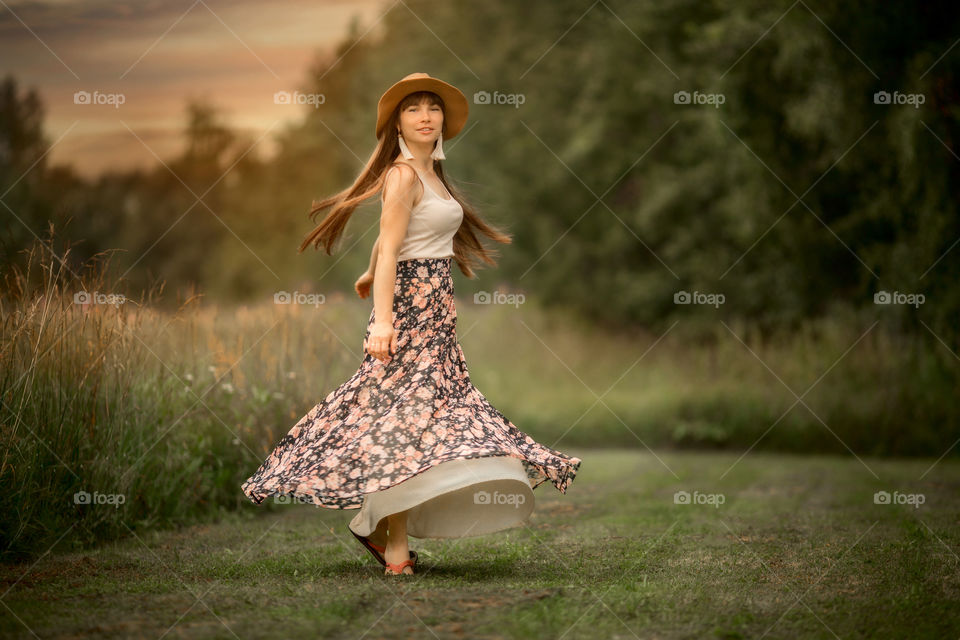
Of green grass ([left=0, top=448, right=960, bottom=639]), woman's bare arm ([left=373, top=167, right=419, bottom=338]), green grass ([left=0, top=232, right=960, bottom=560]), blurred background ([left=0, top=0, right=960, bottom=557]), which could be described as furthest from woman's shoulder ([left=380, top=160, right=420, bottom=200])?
green grass ([left=0, top=232, right=960, bottom=560])

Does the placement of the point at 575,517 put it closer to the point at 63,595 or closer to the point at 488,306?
the point at 63,595

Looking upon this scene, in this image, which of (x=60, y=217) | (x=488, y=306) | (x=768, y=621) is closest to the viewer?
(x=768, y=621)

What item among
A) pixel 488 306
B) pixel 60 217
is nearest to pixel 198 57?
pixel 488 306

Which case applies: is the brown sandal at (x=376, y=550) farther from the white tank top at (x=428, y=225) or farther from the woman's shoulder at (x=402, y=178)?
the woman's shoulder at (x=402, y=178)

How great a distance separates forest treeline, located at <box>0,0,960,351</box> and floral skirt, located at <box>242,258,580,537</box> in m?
0.93

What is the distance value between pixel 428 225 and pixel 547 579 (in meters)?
1.75

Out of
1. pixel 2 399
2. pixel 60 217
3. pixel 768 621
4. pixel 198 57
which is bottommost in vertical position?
pixel 768 621

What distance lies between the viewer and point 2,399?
16.1ft

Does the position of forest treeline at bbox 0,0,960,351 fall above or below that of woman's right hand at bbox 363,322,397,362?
above

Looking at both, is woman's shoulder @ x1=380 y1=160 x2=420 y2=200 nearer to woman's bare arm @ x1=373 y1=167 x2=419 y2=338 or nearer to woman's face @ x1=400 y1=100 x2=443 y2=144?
woman's bare arm @ x1=373 y1=167 x2=419 y2=338

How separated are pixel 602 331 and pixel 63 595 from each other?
17.6 metres

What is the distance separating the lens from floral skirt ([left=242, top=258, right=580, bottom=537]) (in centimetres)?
Answer: 420

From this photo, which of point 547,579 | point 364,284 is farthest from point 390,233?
point 547,579

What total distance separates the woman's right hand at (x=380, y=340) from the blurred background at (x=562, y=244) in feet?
1.80
